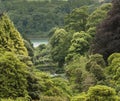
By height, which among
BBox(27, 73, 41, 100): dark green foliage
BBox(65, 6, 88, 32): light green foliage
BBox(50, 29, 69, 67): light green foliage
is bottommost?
BBox(50, 29, 69, 67): light green foliage

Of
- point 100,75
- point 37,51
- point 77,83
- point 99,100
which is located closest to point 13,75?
point 99,100

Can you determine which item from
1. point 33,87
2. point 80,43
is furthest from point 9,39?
point 80,43

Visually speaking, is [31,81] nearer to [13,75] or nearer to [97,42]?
[13,75]

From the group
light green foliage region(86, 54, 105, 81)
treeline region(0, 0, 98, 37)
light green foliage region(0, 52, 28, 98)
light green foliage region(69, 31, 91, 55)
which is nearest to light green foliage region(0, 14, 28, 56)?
light green foliage region(86, 54, 105, 81)

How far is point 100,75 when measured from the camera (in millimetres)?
33375

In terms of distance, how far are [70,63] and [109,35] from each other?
616 centimetres

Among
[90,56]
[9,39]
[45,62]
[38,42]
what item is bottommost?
[38,42]

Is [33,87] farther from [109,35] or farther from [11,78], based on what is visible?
[109,35]

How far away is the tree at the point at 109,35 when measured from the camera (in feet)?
133

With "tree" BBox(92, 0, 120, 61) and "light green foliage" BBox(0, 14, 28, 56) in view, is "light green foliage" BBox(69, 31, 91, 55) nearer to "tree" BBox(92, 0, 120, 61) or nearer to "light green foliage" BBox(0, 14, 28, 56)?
"tree" BBox(92, 0, 120, 61)

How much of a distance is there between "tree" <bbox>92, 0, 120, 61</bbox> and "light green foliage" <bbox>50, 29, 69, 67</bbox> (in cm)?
1077

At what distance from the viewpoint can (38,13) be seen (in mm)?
135125

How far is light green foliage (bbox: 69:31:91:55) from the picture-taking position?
47656 millimetres

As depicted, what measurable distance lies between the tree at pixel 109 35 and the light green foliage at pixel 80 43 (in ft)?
13.3
